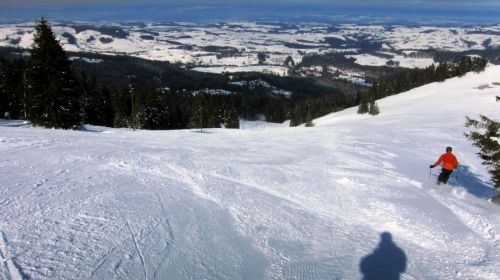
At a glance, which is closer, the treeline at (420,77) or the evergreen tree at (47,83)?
the evergreen tree at (47,83)

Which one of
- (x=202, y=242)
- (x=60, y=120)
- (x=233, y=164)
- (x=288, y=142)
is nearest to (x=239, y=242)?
(x=202, y=242)

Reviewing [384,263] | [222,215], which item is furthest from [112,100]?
[384,263]

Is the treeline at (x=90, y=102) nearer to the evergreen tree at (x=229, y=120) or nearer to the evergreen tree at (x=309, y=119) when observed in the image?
the evergreen tree at (x=229, y=120)

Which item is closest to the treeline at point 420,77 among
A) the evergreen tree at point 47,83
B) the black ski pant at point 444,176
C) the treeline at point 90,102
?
the treeline at point 90,102

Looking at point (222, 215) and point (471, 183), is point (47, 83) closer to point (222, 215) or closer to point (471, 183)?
point (222, 215)

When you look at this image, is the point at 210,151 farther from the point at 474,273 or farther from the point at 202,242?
the point at 474,273

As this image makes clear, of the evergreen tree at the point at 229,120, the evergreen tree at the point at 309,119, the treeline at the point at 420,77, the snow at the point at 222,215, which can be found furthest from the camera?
the treeline at the point at 420,77
